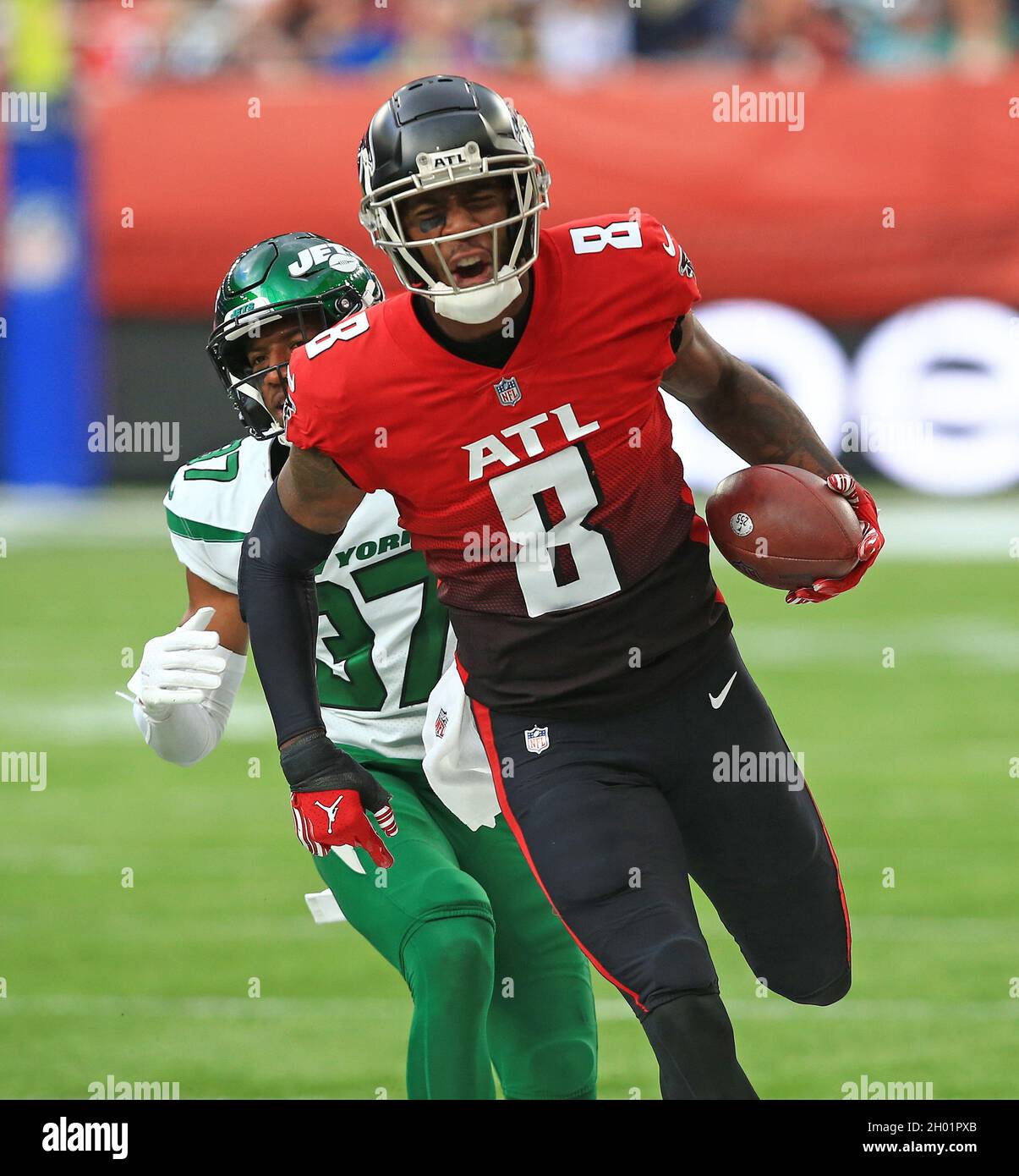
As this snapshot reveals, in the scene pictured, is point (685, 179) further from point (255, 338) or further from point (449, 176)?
point (449, 176)

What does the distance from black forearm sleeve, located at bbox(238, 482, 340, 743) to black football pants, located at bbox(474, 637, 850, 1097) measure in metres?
0.32

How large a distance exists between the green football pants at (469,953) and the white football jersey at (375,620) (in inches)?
2.8

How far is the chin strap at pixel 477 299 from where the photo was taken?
11.4 feet

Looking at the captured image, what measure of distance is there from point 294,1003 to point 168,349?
9966 millimetres

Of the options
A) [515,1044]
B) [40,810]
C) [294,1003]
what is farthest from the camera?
[40,810]

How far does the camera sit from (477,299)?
3.47 m

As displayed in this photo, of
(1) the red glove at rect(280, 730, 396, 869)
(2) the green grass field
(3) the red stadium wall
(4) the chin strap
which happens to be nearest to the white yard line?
(2) the green grass field

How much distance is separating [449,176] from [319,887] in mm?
3779

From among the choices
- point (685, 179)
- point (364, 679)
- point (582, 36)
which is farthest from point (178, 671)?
point (582, 36)

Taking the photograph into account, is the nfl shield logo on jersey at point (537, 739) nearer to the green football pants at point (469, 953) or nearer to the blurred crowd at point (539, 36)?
the green football pants at point (469, 953)

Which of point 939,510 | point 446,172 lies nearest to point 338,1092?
point 446,172

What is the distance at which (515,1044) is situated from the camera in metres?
4.00

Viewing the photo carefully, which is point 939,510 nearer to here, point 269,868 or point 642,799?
point 269,868

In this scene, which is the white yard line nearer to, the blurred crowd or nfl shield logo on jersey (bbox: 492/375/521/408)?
nfl shield logo on jersey (bbox: 492/375/521/408)
